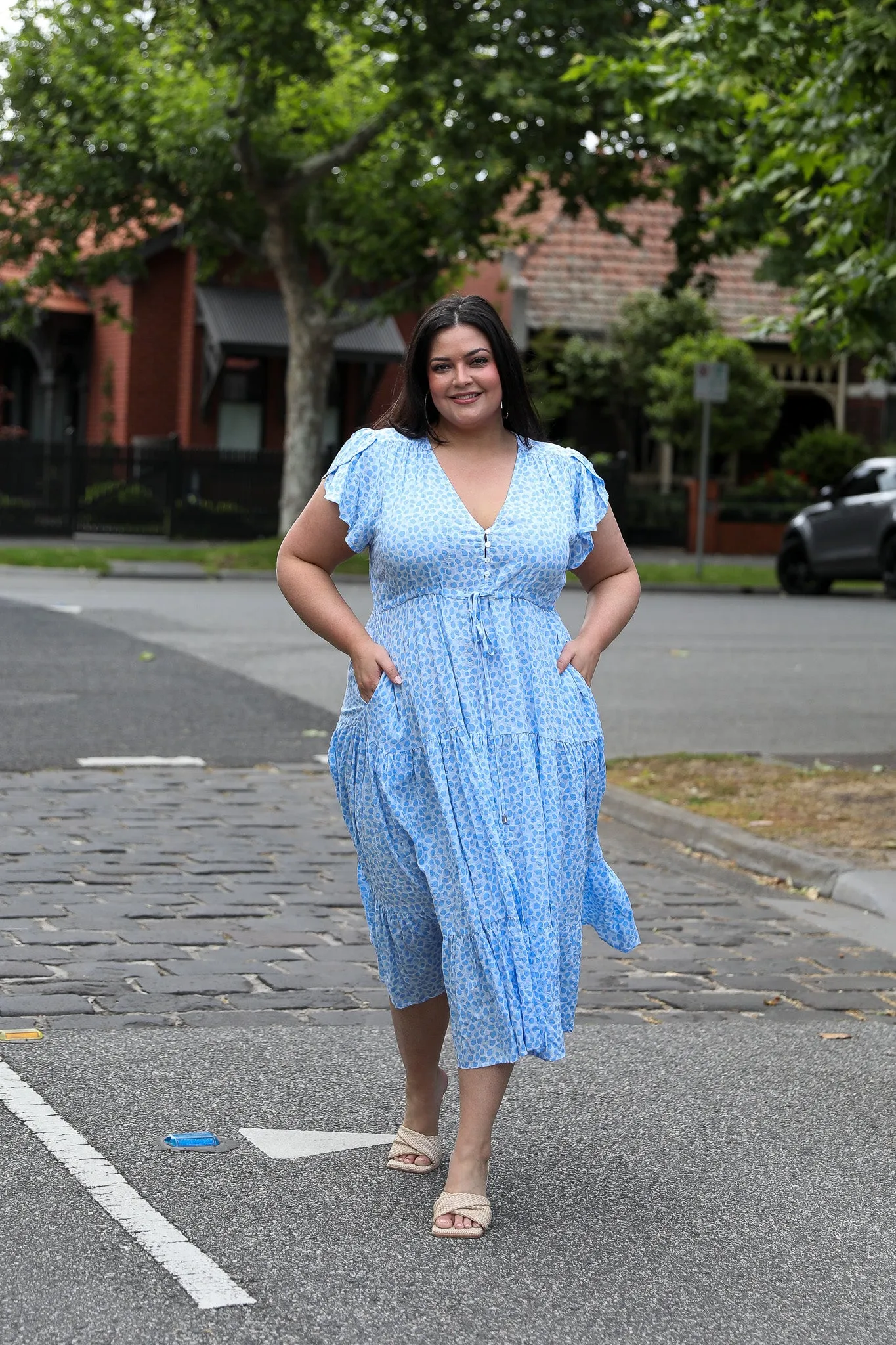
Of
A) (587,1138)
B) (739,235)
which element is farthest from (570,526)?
(739,235)

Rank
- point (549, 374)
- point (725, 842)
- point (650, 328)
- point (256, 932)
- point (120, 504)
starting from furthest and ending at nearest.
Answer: point (549, 374)
point (650, 328)
point (120, 504)
point (725, 842)
point (256, 932)

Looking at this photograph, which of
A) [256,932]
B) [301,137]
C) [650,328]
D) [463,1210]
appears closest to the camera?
[463,1210]

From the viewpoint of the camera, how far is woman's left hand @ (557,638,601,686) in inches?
165

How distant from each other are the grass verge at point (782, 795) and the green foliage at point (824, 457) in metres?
25.2

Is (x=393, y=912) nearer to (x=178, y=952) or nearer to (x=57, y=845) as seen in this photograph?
(x=178, y=952)

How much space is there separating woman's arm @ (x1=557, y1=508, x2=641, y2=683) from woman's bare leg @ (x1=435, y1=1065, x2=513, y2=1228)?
0.88 m

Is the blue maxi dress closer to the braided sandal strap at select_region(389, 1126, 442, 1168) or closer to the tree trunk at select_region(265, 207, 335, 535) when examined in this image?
the braided sandal strap at select_region(389, 1126, 442, 1168)

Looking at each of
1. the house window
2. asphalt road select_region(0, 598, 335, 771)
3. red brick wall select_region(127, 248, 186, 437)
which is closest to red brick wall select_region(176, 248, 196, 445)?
red brick wall select_region(127, 248, 186, 437)

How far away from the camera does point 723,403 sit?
1292 inches

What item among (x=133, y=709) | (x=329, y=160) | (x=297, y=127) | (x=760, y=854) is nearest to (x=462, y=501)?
(x=760, y=854)

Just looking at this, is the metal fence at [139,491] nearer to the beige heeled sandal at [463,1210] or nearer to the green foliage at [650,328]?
the green foliage at [650,328]

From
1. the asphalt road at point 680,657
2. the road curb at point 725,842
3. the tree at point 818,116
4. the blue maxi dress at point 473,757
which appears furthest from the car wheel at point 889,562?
the blue maxi dress at point 473,757

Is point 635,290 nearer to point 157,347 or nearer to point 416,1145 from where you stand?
point 157,347

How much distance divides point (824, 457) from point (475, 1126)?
105 feet
